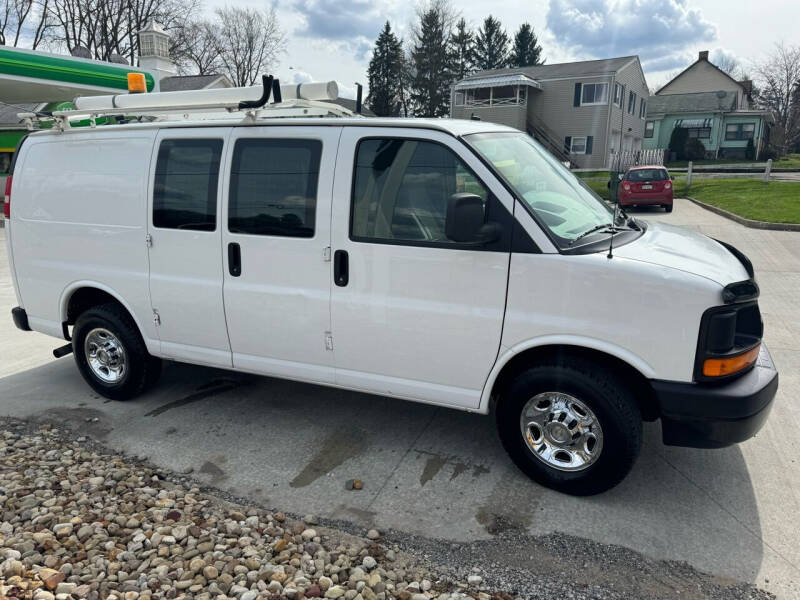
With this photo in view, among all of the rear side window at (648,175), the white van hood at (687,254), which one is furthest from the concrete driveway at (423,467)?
the rear side window at (648,175)

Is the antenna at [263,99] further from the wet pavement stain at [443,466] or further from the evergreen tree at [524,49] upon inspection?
the evergreen tree at [524,49]

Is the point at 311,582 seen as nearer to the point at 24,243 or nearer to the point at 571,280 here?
the point at 571,280

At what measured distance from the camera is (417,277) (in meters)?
3.67

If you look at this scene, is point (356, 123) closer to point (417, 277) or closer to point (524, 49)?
point (417, 277)

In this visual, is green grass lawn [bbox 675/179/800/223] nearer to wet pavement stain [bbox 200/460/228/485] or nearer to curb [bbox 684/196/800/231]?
curb [bbox 684/196/800/231]

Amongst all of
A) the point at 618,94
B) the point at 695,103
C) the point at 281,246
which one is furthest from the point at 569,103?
the point at 281,246

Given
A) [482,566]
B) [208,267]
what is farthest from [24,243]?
[482,566]

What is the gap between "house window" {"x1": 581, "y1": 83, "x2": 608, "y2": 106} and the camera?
34.9 m

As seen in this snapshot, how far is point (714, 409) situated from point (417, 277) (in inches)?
69.6

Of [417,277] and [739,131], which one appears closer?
[417,277]

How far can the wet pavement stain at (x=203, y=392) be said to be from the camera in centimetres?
491

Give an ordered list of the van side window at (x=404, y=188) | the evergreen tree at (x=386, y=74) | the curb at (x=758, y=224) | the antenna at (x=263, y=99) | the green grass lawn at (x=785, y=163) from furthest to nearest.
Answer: the evergreen tree at (x=386, y=74) < the green grass lawn at (x=785, y=163) < the curb at (x=758, y=224) < the antenna at (x=263, y=99) < the van side window at (x=404, y=188)

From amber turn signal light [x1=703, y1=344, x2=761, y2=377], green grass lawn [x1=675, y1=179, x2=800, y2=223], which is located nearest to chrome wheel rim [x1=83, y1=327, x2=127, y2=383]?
amber turn signal light [x1=703, y1=344, x2=761, y2=377]

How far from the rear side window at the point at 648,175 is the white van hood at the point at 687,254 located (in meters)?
15.8
